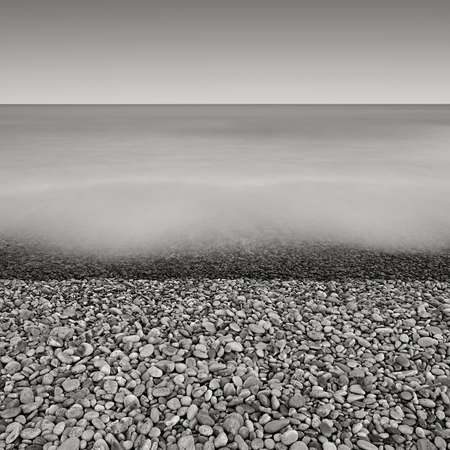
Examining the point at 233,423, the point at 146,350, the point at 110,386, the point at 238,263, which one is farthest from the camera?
the point at 238,263

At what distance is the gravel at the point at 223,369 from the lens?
368 cm

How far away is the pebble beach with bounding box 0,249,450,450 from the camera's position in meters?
3.68

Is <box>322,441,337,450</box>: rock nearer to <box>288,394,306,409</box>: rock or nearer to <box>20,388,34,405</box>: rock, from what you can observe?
<box>288,394,306,409</box>: rock

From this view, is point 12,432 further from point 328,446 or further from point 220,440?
Answer: point 328,446

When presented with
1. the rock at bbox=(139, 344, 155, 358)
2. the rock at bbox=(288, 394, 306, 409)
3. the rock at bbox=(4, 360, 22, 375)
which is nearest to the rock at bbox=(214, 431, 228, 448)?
the rock at bbox=(288, 394, 306, 409)

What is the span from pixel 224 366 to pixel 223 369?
34mm

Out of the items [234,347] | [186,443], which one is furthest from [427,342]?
[186,443]

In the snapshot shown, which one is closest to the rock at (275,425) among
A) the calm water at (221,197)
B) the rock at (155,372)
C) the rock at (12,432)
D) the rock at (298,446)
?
the rock at (298,446)

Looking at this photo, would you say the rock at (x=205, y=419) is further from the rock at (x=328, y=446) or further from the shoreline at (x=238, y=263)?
the shoreline at (x=238, y=263)

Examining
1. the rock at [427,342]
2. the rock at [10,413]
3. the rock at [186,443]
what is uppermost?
the rock at [427,342]

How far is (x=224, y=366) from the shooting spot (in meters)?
4.43

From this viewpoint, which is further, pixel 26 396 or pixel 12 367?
pixel 12 367

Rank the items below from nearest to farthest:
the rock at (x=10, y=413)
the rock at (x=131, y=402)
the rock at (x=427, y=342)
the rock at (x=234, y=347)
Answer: the rock at (x=10, y=413) → the rock at (x=131, y=402) → the rock at (x=234, y=347) → the rock at (x=427, y=342)

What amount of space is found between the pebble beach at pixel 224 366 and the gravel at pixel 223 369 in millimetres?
13
